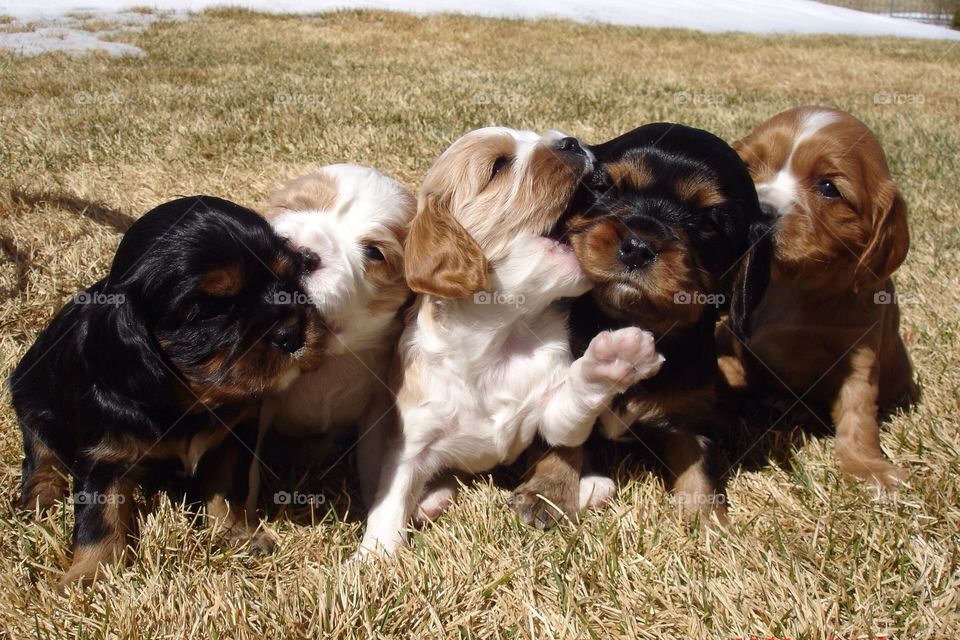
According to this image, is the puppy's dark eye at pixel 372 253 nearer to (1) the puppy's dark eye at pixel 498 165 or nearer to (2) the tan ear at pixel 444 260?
(2) the tan ear at pixel 444 260

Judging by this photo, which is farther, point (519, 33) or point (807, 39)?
point (807, 39)

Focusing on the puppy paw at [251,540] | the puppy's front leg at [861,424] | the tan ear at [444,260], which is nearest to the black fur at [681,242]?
the tan ear at [444,260]

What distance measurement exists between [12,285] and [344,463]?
2.14 m

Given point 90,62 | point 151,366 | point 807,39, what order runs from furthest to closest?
point 807,39
point 90,62
point 151,366

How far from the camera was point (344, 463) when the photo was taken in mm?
3543

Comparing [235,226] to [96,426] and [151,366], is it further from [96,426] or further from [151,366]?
[96,426]

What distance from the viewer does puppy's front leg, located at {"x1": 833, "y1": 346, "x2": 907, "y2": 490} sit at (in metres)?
3.25

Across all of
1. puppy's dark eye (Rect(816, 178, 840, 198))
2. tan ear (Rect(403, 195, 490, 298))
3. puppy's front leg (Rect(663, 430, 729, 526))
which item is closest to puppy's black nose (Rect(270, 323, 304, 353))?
tan ear (Rect(403, 195, 490, 298))

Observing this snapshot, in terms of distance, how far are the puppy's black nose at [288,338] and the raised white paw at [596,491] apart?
129 cm

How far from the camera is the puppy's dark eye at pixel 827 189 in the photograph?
336cm

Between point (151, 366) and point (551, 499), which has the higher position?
point (151, 366)

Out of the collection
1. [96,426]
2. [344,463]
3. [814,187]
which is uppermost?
[814,187]

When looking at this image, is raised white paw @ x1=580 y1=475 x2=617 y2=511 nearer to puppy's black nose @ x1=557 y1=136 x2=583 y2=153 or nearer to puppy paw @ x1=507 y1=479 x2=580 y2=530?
puppy paw @ x1=507 y1=479 x2=580 y2=530

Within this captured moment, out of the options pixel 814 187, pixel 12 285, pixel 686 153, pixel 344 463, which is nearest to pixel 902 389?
pixel 814 187
